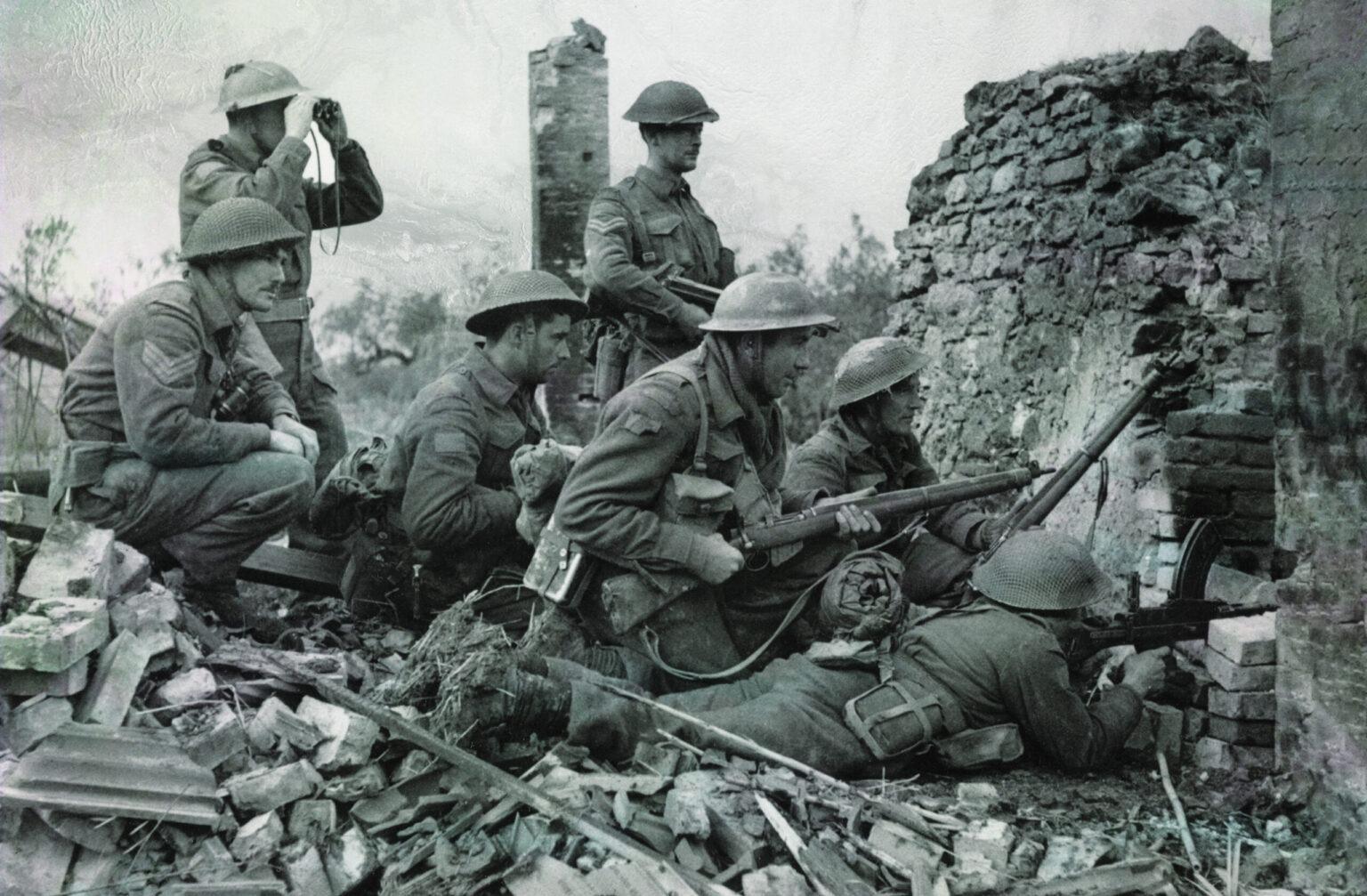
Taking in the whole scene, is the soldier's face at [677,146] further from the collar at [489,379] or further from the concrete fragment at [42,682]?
the concrete fragment at [42,682]

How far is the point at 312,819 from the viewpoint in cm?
359

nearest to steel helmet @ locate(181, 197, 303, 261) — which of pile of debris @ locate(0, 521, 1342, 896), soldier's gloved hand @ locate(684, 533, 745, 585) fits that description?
pile of debris @ locate(0, 521, 1342, 896)

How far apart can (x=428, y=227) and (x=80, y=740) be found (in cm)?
688

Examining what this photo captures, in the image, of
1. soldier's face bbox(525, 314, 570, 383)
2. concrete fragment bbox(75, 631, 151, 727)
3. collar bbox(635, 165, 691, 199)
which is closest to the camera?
concrete fragment bbox(75, 631, 151, 727)

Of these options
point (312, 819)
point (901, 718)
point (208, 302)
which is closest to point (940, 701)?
point (901, 718)

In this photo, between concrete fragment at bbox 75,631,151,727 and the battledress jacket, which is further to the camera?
the battledress jacket

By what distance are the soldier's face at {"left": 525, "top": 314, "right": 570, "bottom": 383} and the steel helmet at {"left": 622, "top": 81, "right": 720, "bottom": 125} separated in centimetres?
116

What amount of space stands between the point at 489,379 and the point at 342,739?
2.29 m

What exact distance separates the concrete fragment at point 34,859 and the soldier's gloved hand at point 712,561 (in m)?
2.30

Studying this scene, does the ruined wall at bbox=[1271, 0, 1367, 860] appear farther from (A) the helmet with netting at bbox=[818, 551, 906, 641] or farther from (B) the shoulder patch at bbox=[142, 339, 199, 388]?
(B) the shoulder patch at bbox=[142, 339, 199, 388]

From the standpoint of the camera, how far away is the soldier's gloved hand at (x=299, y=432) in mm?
5387

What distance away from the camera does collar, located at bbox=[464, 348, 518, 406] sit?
18.4ft

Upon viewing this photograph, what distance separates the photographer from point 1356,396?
3633mm

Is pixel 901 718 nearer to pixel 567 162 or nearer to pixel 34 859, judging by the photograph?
pixel 34 859
